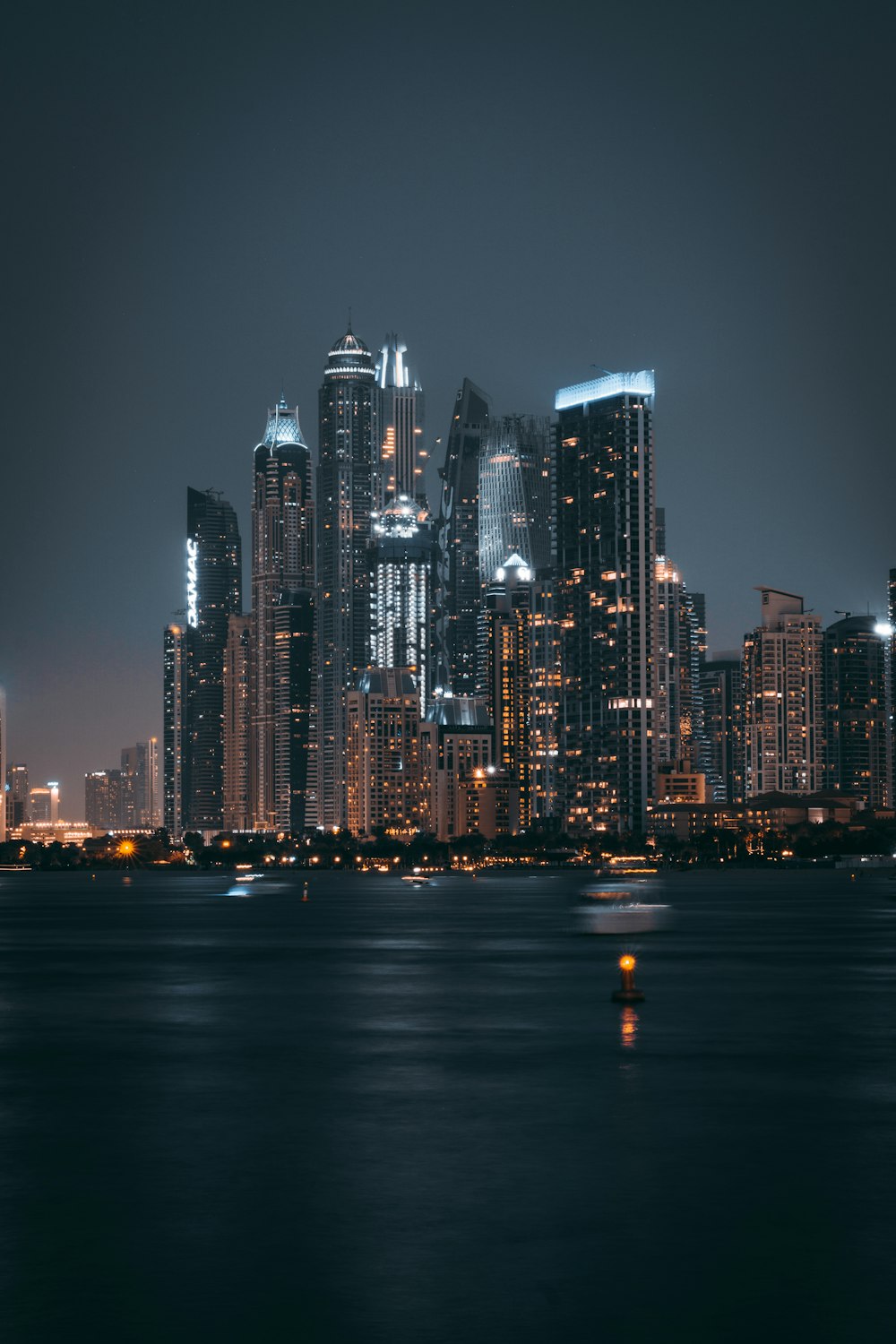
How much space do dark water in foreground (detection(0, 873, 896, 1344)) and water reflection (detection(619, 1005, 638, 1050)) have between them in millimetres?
311

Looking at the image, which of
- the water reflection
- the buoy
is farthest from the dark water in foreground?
the buoy

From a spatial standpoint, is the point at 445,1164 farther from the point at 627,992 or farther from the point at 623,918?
the point at 623,918

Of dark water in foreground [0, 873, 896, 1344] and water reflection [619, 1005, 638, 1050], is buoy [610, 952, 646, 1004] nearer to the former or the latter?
dark water in foreground [0, 873, 896, 1344]

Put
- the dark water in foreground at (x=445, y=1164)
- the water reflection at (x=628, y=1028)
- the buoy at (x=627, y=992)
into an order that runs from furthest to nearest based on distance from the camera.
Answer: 1. the buoy at (x=627, y=992)
2. the water reflection at (x=628, y=1028)
3. the dark water in foreground at (x=445, y=1164)

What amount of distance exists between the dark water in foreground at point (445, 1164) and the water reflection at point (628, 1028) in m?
0.31

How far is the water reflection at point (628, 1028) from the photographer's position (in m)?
54.3

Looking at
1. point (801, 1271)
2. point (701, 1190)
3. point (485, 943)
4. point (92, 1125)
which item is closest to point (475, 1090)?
point (92, 1125)

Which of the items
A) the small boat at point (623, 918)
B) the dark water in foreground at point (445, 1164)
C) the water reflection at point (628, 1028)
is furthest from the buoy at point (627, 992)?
the small boat at point (623, 918)

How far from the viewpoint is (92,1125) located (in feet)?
125

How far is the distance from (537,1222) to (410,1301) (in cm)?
548

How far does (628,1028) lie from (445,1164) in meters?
26.9

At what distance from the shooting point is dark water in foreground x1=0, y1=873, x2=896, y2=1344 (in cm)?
2227

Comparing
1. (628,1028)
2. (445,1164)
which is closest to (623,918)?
(628,1028)

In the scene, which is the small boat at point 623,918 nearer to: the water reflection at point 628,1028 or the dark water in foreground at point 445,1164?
the dark water in foreground at point 445,1164
